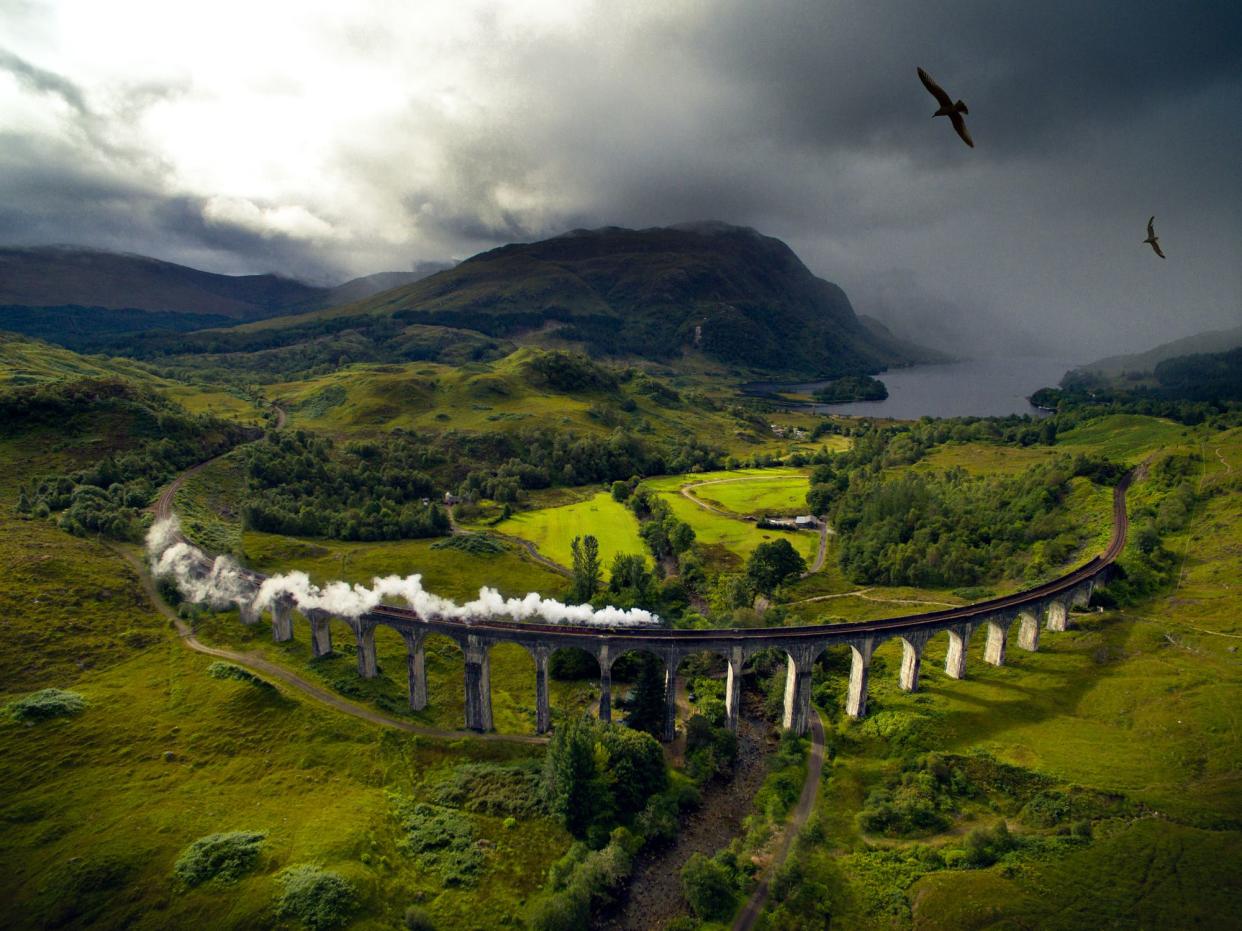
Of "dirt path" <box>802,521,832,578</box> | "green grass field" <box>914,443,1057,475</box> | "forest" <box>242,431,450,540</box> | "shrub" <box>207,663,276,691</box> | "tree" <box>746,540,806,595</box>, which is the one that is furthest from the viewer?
"green grass field" <box>914,443,1057,475</box>

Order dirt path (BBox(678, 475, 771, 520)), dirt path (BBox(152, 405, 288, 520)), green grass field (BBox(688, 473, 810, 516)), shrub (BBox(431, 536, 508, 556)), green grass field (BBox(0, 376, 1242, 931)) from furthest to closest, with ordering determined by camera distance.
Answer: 1. green grass field (BBox(688, 473, 810, 516))
2. dirt path (BBox(678, 475, 771, 520))
3. shrub (BBox(431, 536, 508, 556))
4. dirt path (BBox(152, 405, 288, 520))
5. green grass field (BBox(0, 376, 1242, 931))

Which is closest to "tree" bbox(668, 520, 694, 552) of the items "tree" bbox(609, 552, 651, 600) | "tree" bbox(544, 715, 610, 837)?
"tree" bbox(609, 552, 651, 600)

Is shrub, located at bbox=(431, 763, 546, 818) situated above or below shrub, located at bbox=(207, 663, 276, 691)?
below

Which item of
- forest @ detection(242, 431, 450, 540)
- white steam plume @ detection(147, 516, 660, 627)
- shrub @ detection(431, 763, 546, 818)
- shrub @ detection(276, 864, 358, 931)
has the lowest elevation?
shrub @ detection(431, 763, 546, 818)

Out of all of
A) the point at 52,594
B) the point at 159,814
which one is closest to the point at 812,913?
the point at 159,814

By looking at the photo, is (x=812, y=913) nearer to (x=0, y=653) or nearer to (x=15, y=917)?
(x=15, y=917)

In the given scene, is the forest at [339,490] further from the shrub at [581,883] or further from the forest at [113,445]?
the shrub at [581,883]

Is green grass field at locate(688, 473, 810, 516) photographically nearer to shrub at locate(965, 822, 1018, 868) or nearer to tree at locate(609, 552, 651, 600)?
tree at locate(609, 552, 651, 600)

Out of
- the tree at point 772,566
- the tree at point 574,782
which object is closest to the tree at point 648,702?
the tree at point 574,782
